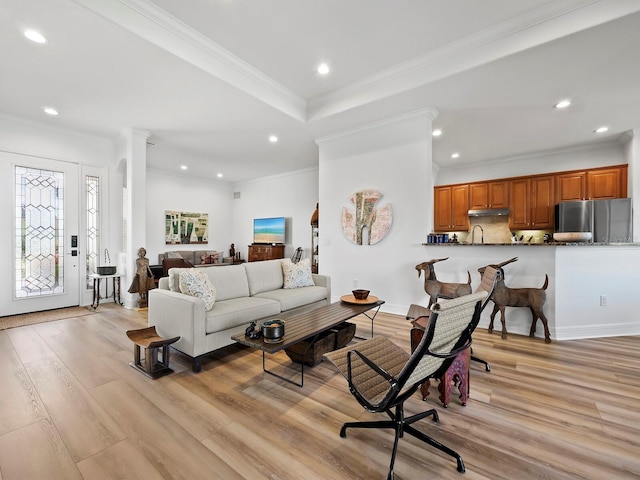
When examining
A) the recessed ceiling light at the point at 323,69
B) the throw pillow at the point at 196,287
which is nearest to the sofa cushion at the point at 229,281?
the throw pillow at the point at 196,287

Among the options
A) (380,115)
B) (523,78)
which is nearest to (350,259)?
(380,115)

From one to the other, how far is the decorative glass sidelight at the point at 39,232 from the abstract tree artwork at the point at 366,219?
189 inches

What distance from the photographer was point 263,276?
3.86 meters

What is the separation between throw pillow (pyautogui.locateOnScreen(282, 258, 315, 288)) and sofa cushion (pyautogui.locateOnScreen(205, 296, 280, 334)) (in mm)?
724

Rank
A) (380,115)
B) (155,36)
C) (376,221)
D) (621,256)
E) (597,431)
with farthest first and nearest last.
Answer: (376,221), (380,115), (621,256), (155,36), (597,431)

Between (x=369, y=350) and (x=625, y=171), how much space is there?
6.25m

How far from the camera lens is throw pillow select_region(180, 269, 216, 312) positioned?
2.78 metres

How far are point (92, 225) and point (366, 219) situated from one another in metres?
4.90

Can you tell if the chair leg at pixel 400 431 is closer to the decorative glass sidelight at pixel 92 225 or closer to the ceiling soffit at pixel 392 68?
the ceiling soffit at pixel 392 68

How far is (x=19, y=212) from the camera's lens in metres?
4.40

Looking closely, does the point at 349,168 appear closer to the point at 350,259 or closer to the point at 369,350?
the point at 350,259

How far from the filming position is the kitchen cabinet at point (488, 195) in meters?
6.16

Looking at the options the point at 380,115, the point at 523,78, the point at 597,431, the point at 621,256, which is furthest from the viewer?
the point at 380,115

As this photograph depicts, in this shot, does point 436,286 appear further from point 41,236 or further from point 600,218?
point 41,236
